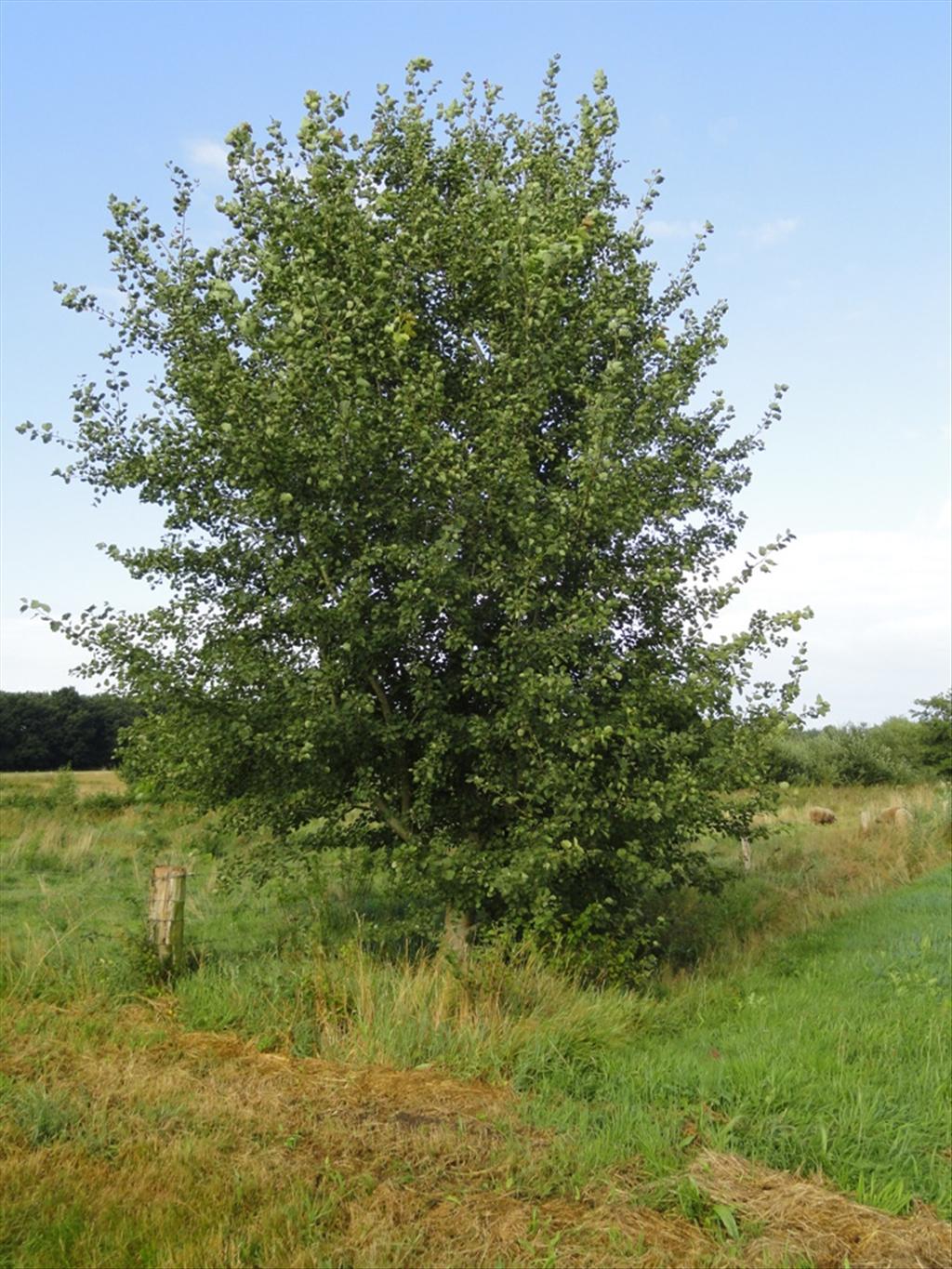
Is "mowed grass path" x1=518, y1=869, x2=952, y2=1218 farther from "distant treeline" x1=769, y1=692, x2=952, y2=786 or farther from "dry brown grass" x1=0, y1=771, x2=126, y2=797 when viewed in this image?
"distant treeline" x1=769, y1=692, x2=952, y2=786

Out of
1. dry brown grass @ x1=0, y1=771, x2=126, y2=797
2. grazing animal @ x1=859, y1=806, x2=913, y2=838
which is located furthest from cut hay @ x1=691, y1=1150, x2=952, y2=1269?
dry brown grass @ x1=0, y1=771, x2=126, y2=797

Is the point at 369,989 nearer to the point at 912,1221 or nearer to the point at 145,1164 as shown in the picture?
the point at 145,1164

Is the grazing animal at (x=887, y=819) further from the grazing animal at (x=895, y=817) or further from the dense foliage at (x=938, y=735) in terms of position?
the dense foliage at (x=938, y=735)

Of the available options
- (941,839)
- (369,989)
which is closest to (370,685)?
(369,989)

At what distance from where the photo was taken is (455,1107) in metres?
6.56

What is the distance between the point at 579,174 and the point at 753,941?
30.4ft

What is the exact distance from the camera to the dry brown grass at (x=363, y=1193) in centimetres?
488

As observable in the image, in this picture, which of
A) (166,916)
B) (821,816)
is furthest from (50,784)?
(166,916)

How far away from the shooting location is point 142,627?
9.91 metres

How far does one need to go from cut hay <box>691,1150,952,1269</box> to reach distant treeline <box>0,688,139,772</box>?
4895 centimetres

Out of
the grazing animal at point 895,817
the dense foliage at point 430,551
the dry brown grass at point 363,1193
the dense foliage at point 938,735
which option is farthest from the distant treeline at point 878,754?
the dry brown grass at point 363,1193

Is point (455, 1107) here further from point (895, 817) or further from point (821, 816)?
point (821, 816)

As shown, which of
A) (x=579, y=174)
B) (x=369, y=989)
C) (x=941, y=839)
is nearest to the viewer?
(x=369, y=989)

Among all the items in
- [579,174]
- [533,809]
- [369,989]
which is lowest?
[369,989]
